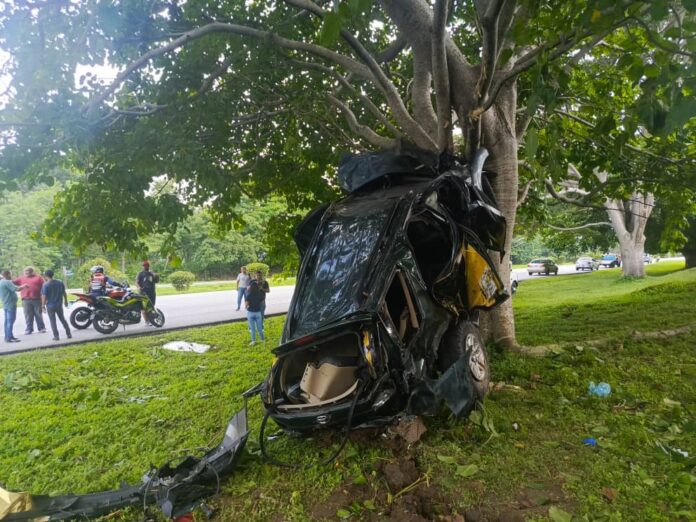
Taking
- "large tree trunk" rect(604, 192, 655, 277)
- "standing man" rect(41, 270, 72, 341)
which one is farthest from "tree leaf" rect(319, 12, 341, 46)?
"large tree trunk" rect(604, 192, 655, 277)

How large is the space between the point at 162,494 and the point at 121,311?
8806 mm

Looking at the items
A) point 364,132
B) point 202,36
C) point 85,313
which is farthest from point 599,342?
point 85,313

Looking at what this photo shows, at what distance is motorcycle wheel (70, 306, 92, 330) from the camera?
10.8 meters

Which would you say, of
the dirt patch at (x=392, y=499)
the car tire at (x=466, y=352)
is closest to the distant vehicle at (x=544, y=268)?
the car tire at (x=466, y=352)

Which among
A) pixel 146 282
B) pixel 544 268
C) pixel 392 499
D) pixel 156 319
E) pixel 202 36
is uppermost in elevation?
pixel 202 36

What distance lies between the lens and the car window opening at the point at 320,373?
11.3 feet

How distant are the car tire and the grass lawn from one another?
1.02 ft

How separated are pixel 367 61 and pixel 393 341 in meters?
3.70

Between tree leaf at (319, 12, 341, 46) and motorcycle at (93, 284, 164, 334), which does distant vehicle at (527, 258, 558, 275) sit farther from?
tree leaf at (319, 12, 341, 46)

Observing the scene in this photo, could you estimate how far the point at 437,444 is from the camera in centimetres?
355

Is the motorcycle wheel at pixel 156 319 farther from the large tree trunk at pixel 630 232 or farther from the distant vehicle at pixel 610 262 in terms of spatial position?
the distant vehicle at pixel 610 262

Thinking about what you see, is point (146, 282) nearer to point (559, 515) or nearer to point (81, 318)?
point (81, 318)

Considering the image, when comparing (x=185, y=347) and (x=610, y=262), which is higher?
(x=185, y=347)

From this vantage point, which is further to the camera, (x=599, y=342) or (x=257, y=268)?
(x=257, y=268)
